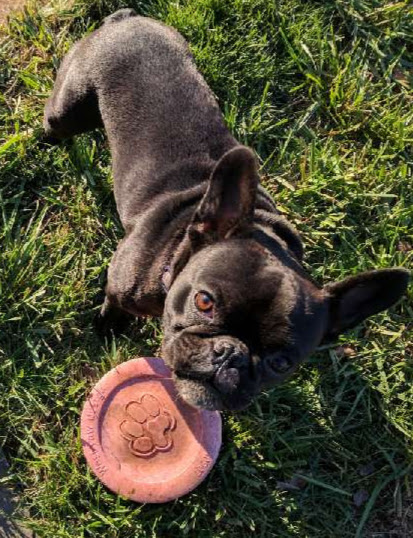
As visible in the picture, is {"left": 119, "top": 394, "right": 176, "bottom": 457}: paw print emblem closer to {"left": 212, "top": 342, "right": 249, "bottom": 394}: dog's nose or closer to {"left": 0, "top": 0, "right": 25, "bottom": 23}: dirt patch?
{"left": 212, "top": 342, "right": 249, "bottom": 394}: dog's nose

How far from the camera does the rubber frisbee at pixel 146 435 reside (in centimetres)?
480

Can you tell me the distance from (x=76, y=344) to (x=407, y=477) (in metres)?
2.70

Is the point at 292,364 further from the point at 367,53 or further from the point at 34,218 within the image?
the point at 367,53

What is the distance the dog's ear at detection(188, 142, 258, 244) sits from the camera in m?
3.49

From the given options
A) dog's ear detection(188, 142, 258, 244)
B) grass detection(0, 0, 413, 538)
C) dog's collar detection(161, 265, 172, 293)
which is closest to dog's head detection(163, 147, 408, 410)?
dog's ear detection(188, 142, 258, 244)

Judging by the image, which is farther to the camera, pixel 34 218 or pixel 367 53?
pixel 367 53

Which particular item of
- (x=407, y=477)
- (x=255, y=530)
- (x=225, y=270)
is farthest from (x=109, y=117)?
(x=407, y=477)

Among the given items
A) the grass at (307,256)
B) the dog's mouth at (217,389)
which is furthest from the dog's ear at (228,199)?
the grass at (307,256)

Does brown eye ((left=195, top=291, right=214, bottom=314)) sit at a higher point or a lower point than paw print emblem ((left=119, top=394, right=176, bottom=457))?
higher

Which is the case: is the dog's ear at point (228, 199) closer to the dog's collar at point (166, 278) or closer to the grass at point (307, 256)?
the dog's collar at point (166, 278)

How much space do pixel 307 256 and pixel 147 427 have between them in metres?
1.91

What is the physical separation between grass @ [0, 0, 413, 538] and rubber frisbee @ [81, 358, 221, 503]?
0.22 m

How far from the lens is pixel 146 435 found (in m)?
4.91

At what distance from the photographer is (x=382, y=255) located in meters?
5.69
